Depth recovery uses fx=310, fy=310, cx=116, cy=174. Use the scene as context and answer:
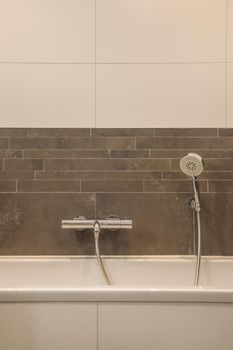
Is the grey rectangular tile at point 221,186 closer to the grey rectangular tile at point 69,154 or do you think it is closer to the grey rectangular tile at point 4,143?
the grey rectangular tile at point 69,154

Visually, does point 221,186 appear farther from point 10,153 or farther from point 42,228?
point 10,153

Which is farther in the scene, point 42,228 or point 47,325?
point 42,228

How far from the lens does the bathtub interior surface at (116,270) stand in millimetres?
1600

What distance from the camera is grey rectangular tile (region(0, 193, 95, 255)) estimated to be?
1.63m

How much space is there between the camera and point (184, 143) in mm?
1614

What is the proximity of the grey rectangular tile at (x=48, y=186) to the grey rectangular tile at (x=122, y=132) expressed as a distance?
284 millimetres

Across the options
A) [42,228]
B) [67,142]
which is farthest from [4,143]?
[42,228]
